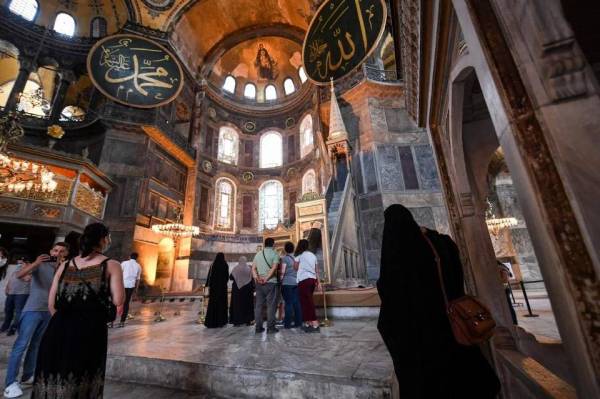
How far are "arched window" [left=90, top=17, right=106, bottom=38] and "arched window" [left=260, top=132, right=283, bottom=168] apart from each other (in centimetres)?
1203

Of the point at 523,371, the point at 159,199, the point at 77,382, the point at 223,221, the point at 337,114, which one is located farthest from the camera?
the point at 223,221

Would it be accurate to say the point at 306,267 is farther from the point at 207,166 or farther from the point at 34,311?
the point at 207,166

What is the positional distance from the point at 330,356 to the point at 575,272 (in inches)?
74.3

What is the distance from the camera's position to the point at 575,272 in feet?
3.42

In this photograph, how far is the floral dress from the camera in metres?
1.55

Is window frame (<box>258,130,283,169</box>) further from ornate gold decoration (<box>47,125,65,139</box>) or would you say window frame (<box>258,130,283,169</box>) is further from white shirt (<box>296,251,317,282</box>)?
white shirt (<box>296,251,317,282</box>)

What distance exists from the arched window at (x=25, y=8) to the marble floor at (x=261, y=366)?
19.8 metres

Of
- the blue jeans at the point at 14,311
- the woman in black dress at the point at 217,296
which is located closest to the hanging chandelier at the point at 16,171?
the blue jeans at the point at 14,311

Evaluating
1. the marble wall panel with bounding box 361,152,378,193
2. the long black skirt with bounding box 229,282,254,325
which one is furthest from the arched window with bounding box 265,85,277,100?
the long black skirt with bounding box 229,282,254,325

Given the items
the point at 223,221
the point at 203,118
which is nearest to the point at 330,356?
the point at 223,221

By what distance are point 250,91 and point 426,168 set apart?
1661 cm

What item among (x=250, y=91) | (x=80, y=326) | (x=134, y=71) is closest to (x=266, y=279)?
(x=80, y=326)

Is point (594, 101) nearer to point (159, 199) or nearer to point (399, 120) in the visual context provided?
point (399, 120)

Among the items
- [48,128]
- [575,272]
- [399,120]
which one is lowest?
[575,272]
